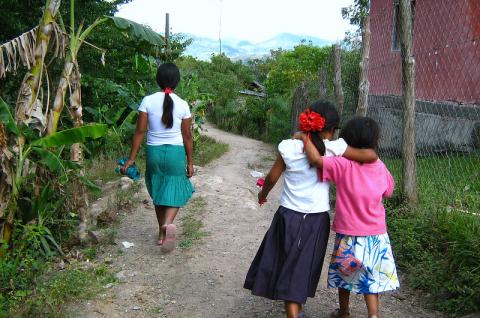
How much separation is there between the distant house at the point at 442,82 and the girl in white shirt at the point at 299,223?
481 cm

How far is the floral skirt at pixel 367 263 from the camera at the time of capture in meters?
3.04

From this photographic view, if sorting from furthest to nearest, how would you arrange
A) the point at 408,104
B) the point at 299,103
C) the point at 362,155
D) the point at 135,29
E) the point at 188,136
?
the point at 299,103, the point at 135,29, the point at 408,104, the point at 188,136, the point at 362,155

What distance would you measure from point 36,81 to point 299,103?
23.1 ft

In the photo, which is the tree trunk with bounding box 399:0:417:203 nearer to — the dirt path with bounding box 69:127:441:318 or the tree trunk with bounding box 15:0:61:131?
the dirt path with bounding box 69:127:441:318

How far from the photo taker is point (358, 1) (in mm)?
14961

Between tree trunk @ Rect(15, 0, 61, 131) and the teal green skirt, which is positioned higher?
tree trunk @ Rect(15, 0, 61, 131)

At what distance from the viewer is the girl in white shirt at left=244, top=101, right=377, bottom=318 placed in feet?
9.90

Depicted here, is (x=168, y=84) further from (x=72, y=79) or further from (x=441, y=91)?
(x=441, y=91)

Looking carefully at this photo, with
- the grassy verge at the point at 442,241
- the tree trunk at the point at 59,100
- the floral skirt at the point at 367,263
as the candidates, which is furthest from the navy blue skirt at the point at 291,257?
the tree trunk at the point at 59,100

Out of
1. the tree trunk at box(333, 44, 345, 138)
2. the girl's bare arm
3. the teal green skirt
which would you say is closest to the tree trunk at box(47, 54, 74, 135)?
the teal green skirt

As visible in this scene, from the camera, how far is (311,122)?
295 centimetres

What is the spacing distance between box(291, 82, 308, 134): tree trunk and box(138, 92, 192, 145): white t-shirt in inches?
232

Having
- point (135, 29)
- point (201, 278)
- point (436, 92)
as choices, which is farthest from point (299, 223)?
point (436, 92)

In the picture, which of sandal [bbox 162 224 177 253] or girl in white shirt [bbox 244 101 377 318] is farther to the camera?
sandal [bbox 162 224 177 253]
